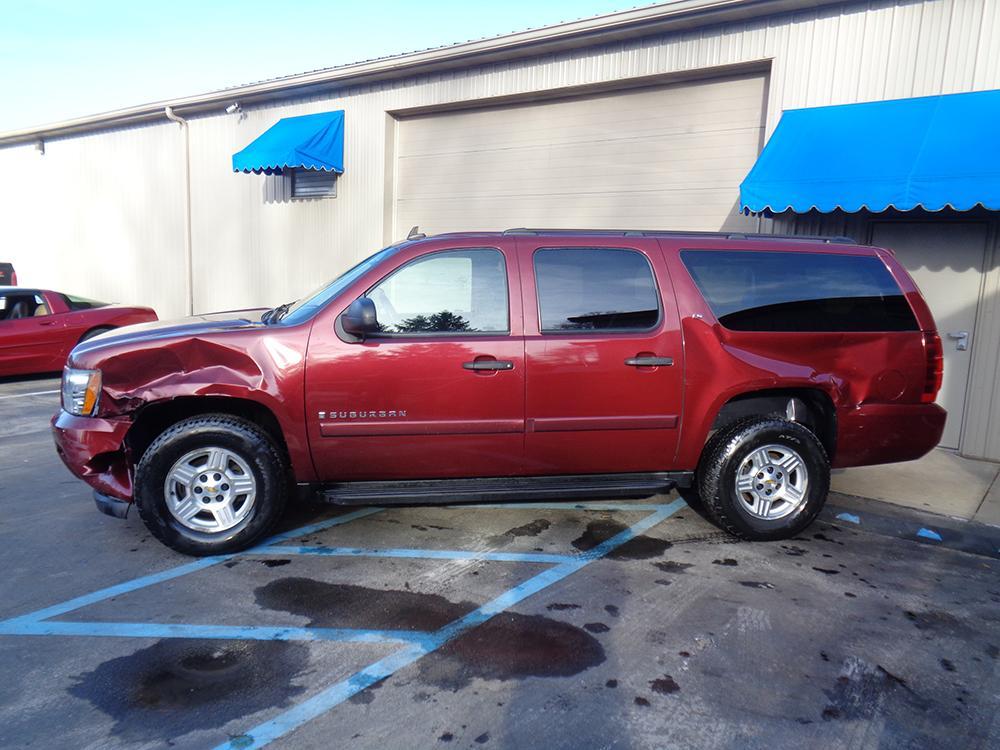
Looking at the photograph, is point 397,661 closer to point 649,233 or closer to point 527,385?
point 527,385

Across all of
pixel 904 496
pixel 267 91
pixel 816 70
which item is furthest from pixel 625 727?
pixel 267 91

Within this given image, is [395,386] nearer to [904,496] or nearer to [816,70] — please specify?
[904,496]

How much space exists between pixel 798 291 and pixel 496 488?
2338mm

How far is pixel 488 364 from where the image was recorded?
4359 millimetres

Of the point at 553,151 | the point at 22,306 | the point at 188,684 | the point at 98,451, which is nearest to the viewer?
the point at 188,684

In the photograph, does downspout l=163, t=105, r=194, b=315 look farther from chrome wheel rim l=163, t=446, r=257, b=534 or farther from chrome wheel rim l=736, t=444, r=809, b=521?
chrome wheel rim l=736, t=444, r=809, b=521

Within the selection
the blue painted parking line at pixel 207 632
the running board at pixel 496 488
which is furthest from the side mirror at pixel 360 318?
the blue painted parking line at pixel 207 632

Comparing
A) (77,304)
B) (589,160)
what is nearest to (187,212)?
(77,304)

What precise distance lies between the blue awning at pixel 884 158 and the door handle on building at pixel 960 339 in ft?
4.69

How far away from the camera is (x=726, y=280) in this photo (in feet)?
15.5

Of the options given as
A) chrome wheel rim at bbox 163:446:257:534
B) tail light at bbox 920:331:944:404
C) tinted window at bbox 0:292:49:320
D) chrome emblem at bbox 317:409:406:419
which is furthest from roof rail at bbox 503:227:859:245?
tinted window at bbox 0:292:49:320

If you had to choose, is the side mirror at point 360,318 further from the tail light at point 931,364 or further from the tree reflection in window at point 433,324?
the tail light at point 931,364

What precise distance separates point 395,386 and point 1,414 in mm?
6671

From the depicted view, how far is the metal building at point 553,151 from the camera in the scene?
23.7ft
